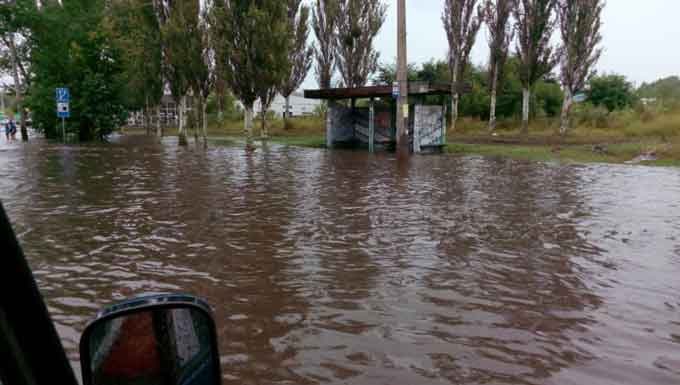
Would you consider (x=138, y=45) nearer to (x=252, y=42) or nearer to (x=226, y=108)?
(x=252, y=42)

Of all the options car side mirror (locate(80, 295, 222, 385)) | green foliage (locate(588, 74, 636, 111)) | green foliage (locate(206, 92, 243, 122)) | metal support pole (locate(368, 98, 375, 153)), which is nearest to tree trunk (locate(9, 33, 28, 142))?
metal support pole (locate(368, 98, 375, 153))

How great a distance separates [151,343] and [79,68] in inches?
1467

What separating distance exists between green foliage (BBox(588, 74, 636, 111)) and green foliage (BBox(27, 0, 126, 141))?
36.8 meters

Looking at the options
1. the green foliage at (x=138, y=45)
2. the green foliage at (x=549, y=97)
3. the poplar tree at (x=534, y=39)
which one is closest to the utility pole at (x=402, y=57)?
the poplar tree at (x=534, y=39)

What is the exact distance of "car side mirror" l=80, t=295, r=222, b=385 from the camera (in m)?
1.23

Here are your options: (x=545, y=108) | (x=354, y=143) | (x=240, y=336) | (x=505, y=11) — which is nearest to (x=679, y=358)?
(x=240, y=336)

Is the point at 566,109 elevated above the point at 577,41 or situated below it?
below

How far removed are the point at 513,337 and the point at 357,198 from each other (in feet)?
22.1

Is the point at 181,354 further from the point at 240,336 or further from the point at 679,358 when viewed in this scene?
the point at 679,358

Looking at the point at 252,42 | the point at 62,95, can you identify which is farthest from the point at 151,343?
the point at 62,95

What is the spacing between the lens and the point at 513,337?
3.78m

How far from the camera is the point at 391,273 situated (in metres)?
5.33

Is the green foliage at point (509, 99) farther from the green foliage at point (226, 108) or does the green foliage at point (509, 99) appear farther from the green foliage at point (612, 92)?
the green foliage at point (226, 108)

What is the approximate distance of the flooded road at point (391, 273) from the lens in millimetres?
3451
